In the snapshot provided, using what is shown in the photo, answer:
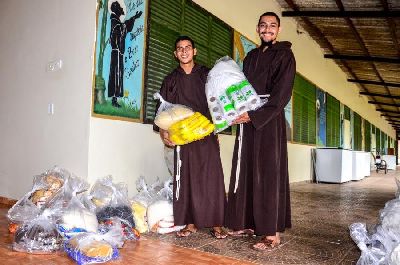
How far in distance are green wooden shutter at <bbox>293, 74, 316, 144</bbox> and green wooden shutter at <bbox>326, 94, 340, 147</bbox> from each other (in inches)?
50.3

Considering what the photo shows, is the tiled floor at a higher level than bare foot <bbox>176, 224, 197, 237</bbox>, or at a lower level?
lower

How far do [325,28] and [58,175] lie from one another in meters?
6.75

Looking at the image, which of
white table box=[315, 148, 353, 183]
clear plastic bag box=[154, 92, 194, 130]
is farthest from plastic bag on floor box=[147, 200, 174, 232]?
white table box=[315, 148, 353, 183]

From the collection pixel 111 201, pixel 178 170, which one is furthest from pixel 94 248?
pixel 178 170

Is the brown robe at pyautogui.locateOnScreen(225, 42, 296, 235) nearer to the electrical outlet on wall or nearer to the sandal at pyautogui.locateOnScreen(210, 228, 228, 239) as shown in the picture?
the sandal at pyautogui.locateOnScreen(210, 228, 228, 239)

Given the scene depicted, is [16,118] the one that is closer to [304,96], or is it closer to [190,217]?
[190,217]

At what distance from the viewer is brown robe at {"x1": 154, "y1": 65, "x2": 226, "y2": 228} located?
8.18 ft

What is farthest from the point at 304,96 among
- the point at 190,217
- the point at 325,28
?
the point at 190,217

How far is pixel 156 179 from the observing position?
3441 millimetres

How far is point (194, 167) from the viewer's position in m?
2.51

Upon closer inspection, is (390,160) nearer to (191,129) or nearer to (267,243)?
(267,243)

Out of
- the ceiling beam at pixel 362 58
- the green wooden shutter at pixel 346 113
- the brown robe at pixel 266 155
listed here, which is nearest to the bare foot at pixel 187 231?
the brown robe at pixel 266 155

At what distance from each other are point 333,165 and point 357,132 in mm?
6310

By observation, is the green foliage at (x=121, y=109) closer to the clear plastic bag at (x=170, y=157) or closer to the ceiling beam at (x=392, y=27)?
the clear plastic bag at (x=170, y=157)
